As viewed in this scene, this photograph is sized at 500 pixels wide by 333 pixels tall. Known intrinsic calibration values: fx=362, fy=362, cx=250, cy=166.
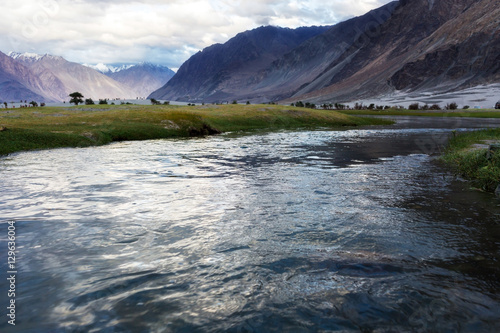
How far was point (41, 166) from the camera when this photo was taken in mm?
24844

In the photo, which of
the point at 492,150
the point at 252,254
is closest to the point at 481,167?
the point at 492,150

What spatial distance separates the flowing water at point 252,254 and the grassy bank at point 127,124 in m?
17.9

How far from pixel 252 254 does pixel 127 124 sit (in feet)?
145

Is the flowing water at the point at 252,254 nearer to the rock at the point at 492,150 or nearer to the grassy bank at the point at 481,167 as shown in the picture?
the grassy bank at the point at 481,167

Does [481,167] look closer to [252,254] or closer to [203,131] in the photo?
[252,254]

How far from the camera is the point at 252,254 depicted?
34.2ft

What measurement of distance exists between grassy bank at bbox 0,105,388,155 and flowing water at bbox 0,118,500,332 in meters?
17.9

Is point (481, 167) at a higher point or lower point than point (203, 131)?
lower

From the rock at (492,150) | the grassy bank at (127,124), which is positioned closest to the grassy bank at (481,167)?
the rock at (492,150)

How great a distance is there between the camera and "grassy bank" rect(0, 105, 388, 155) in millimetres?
36938

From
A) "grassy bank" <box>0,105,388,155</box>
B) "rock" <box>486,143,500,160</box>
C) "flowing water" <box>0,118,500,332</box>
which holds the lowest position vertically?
"flowing water" <box>0,118,500,332</box>

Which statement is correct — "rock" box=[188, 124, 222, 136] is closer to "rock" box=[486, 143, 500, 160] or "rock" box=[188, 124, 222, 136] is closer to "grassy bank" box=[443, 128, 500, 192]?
"grassy bank" box=[443, 128, 500, 192]

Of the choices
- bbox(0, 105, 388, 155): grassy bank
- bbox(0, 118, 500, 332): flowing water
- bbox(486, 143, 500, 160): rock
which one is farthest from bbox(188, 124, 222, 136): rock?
bbox(486, 143, 500, 160): rock

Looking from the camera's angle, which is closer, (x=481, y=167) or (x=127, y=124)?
(x=481, y=167)
